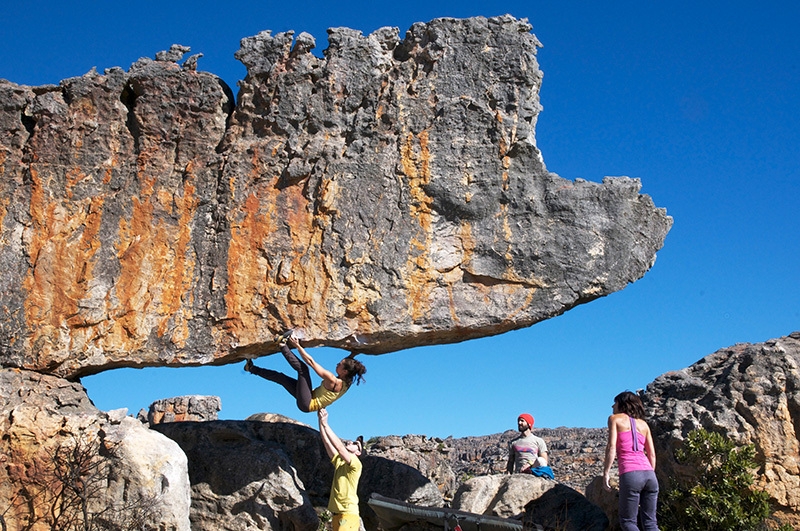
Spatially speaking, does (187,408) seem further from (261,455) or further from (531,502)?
(531,502)

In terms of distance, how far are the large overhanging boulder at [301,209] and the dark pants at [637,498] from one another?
2.70 m

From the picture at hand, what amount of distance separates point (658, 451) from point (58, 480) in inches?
247

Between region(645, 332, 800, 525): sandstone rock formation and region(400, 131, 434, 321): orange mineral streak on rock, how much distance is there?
287 centimetres

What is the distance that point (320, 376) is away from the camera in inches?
384

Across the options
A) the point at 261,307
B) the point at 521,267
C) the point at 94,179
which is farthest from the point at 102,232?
the point at 521,267

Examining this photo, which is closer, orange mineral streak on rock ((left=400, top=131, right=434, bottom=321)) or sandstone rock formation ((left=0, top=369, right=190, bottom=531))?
sandstone rock formation ((left=0, top=369, right=190, bottom=531))

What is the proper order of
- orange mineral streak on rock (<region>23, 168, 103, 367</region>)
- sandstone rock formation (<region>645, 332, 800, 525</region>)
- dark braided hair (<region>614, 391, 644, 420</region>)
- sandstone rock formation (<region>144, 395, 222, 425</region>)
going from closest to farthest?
dark braided hair (<region>614, 391, 644, 420</region>) < sandstone rock formation (<region>645, 332, 800, 525</region>) < orange mineral streak on rock (<region>23, 168, 103, 367</region>) < sandstone rock formation (<region>144, 395, 222, 425</region>)

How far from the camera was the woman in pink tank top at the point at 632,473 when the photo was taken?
7840mm

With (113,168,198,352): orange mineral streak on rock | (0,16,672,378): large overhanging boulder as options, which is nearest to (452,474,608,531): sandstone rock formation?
(0,16,672,378): large overhanging boulder

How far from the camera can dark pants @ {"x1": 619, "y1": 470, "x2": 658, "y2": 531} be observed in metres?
7.84

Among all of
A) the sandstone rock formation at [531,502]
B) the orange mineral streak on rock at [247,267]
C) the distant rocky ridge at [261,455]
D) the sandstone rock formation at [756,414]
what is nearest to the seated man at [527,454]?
the distant rocky ridge at [261,455]

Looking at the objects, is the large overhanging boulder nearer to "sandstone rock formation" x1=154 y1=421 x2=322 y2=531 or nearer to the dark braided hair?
"sandstone rock formation" x1=154 y1=421 x2=322 y2=531

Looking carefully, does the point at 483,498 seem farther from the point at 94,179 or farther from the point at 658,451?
the point at 94,179

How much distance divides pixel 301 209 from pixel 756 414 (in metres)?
5.42
